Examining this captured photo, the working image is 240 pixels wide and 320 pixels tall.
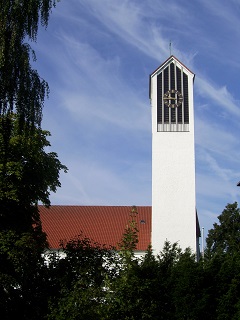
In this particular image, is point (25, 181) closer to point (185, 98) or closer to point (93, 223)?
point (185, 98)

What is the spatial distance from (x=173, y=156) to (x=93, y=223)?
1046 cm

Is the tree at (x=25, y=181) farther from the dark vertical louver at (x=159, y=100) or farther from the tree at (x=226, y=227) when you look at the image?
the tree at (x=226, y=227)

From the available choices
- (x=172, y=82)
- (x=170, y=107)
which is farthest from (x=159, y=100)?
(x=172, y=82)

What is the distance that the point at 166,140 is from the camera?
103 feet

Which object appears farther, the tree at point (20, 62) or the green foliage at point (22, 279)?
the green foliage at point (22, 279)

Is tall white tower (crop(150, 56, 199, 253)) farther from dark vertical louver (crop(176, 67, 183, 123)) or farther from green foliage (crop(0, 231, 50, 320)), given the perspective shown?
green foliage (crop(0, 231, 50, 320))

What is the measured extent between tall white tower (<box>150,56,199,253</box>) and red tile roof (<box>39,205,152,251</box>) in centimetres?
612

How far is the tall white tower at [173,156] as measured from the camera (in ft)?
100.0

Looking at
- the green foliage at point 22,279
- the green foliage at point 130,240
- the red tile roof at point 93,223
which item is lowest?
the green foliage at point 22,279

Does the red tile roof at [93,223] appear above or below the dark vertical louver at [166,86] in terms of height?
below

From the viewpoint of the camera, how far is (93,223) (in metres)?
38.8

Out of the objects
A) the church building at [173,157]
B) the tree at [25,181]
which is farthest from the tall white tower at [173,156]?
the tree at [25,181]

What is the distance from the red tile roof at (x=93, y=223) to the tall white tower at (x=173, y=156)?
6.12 meters

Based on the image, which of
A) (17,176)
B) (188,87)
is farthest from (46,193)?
(188,87)
